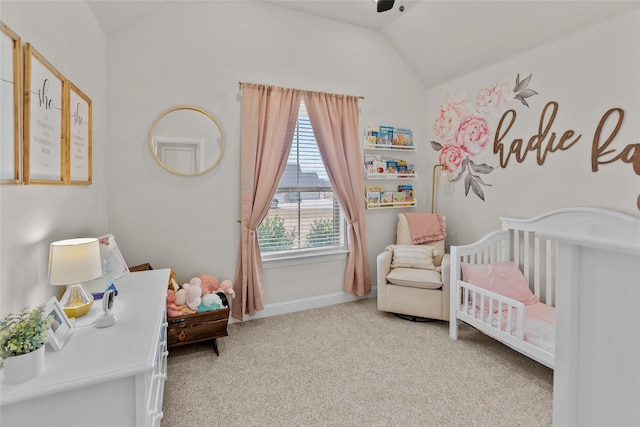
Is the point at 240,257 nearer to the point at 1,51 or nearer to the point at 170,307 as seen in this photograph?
the point at 170,307

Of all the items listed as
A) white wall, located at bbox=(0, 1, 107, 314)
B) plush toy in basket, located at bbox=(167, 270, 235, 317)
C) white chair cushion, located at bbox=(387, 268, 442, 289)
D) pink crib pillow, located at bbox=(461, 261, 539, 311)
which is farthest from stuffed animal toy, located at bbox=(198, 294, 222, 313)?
pink crib pillow, located at bbox=(461, 261, 539, 311)

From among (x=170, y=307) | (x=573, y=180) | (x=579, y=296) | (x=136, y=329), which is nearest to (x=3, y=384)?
(x=136, y=329)

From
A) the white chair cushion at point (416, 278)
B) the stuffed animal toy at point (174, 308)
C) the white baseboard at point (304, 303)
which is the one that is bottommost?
the white baseboard at point (304, 303)

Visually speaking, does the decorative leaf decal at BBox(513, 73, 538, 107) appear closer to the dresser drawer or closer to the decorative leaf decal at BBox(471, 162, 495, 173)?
the decorative leaf decal at BBox(471, 162, 495, 173)

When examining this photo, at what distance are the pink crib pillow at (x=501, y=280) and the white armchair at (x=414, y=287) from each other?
0.78 feet

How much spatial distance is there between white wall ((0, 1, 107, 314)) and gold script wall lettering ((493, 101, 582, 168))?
10.9 feet

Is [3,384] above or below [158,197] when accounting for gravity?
below

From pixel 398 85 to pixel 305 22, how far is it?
1.24 m

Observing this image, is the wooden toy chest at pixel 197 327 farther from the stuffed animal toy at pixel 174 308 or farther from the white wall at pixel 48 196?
the white wall at pixel 48 196

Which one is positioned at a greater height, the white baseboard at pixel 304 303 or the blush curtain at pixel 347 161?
the blush curtain at pixel 347 161

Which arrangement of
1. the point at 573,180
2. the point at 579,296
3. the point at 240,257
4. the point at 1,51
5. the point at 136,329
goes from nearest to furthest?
1. the point at 579,296
2. the point at 1,51
3. the point at 136,329
4. the point at 573,180
5. the point at 240,257

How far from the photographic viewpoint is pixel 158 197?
2652 mm

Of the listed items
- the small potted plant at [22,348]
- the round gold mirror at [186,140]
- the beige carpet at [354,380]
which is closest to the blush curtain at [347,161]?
the beige carpet at [354,380]

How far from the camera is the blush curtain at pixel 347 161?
318 cm
